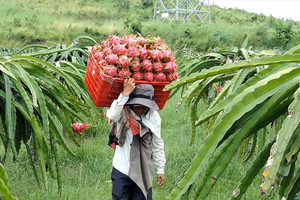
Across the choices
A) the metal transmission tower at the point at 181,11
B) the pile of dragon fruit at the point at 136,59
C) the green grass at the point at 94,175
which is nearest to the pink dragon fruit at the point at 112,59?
the pile of dragon fruit at the point at 136,59

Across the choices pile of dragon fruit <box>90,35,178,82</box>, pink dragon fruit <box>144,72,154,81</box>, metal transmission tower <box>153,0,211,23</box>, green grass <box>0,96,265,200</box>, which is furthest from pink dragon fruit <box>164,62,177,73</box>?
metal transmission tower <box>153,0,211,23</box>

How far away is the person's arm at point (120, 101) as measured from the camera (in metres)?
2.71

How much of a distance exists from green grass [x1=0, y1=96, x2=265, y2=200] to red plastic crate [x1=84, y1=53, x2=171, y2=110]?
941mm

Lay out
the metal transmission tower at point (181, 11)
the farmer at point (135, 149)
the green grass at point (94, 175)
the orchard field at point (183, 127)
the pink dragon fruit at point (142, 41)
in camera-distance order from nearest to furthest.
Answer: the orchard field at point (183, 127), the pink dragon fruit at point (142, 41), the farmer at point (135, 149), the green grass at point (94, 175), the metal transmission tower at point (181, 11)

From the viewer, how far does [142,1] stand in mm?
28875

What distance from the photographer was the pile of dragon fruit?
267 centimetres

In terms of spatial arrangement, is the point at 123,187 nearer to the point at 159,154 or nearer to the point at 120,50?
the point at 159,154

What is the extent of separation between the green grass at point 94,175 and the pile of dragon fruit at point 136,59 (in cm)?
106

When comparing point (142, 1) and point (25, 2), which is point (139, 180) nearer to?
point (25, 2)

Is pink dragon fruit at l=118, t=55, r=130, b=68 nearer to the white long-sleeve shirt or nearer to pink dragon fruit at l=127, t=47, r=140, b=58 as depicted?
pink dragon fruit at l=127, t=47, r=140, b=58

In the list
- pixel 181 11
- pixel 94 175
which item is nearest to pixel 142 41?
pixel 94 175

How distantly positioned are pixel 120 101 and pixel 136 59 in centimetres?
26

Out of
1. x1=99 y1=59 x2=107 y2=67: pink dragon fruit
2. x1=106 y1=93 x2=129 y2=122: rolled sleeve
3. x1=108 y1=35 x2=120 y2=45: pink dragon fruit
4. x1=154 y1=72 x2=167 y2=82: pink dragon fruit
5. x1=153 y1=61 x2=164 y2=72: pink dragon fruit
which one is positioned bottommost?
x1=106 y1=93 x2=129 y2=122: rolled sleeve

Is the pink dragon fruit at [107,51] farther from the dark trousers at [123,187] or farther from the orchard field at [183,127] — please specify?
the dark trousers at [123,187]
